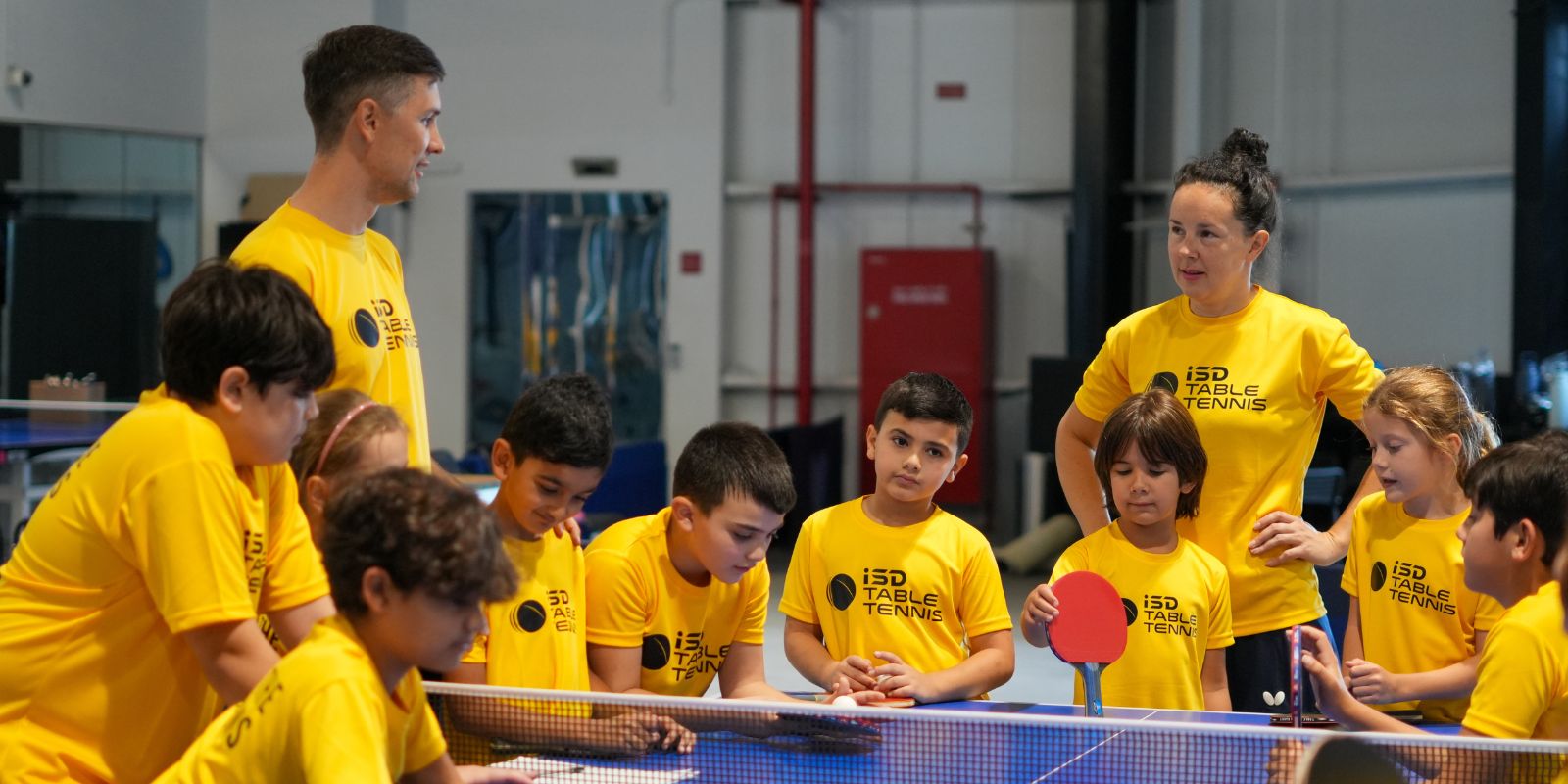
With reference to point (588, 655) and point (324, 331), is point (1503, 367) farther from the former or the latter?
point (324, 331)

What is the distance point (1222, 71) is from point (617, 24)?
4.89m

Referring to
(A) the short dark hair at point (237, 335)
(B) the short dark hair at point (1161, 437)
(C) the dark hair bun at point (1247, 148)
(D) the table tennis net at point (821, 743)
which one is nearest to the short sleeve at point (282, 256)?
(A) the short dark hair at point (237, 335)

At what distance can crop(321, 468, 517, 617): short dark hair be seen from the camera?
1.91 meters

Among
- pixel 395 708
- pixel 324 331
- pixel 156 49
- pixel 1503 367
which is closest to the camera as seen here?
pixel 395 708

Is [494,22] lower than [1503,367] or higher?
higher

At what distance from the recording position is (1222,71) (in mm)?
11570

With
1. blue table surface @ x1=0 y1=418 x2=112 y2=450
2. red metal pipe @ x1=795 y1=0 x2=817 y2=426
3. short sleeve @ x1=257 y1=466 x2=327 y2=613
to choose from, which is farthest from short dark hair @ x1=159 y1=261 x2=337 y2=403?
red metal pipe @ x1=795 y1=0 x2=817 y2=426

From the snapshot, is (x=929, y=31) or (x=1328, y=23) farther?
(x=929, y=31)

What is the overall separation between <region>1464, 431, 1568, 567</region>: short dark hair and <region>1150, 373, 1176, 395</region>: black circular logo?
3.01 ft

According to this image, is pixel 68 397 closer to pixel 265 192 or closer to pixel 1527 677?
pixel 265 192

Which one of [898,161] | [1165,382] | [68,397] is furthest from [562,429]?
[898,161]

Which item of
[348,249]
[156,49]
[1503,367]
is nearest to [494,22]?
[156,49]

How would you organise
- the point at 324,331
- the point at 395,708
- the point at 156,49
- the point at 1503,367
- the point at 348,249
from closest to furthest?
the point at 395,708 → the point at 324,331 → the point at 348,249 → the point at 1503,367 → the point at 156,49

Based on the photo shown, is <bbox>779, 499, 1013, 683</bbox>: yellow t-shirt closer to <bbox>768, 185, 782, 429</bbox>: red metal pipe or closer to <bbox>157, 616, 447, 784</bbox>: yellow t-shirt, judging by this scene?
<bbox>157, 616, 447, 784</bbox>: yellow t-shirt
